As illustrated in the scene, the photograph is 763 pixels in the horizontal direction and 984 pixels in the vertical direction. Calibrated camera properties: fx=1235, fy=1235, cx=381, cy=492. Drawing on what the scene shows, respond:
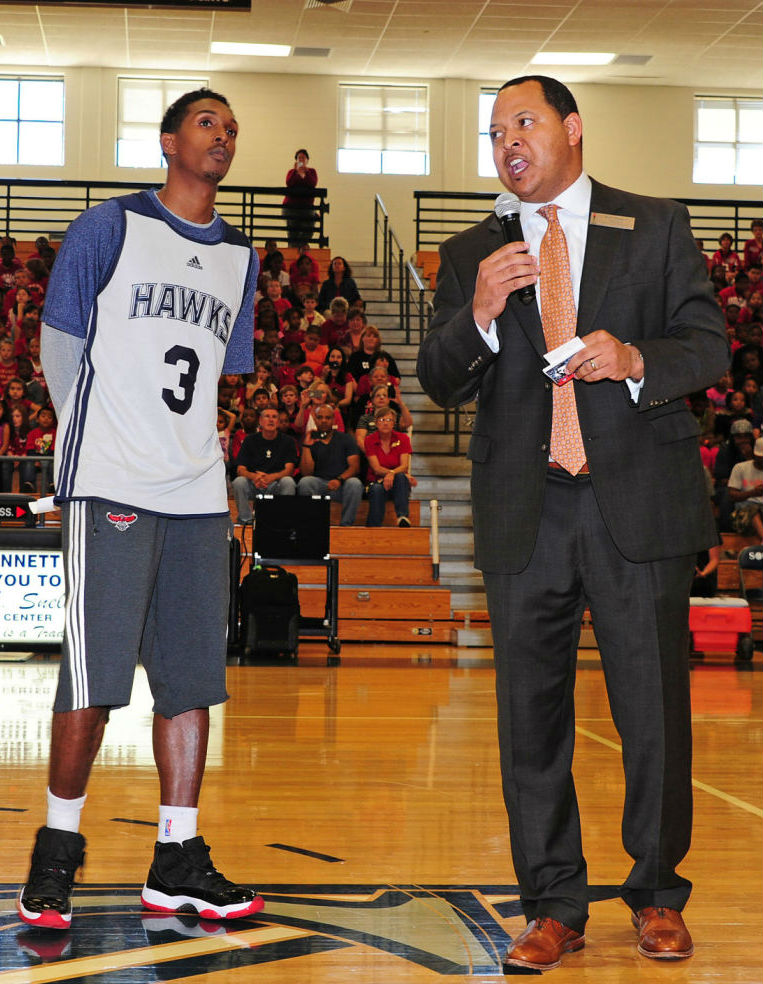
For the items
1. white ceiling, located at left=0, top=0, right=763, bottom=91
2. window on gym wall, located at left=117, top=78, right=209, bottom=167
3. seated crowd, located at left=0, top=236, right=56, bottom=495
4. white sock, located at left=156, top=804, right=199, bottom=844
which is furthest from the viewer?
window on gym wall, located at left=117, top=78, right=209, bottom=167

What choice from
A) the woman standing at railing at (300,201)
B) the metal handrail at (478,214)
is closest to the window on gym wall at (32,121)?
the woman standing at railing at (300,201)

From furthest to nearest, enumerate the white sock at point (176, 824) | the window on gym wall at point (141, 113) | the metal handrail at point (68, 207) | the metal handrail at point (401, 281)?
the window on gym wall at point (141, 113), the metal handrail at point (68, 207), the metal handrail at point (401, 281), the white sock at point (176, 824)

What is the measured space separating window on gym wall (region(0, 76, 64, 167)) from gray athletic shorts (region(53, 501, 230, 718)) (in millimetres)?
17372

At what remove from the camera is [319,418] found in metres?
10.9

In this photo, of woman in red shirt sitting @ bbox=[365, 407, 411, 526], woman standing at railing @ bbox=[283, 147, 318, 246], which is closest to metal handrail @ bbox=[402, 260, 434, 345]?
woman standing at railing @ bbox=[283, 147, 318, 246]

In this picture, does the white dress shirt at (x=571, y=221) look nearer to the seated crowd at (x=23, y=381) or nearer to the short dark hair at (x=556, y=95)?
the short dark hair at (x=556, y=95)

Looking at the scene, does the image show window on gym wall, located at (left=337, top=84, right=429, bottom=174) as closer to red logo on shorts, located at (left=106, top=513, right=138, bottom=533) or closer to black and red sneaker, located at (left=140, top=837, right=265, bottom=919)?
red logo on shorts, located at (left=106, top=513, right=138, bottom=533)

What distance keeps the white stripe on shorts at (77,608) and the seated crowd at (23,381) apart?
593 cm

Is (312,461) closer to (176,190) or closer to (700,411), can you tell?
(700,411)

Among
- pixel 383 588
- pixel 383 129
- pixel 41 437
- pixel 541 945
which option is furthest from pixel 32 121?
pixel 541 945

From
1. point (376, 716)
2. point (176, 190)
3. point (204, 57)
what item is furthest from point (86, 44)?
point (176, 190)

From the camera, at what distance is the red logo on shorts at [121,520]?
2689 mm

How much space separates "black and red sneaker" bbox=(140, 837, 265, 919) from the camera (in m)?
2.69

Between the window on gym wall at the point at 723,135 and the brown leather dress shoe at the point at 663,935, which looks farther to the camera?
the window on gym wall at the point at 723,135
